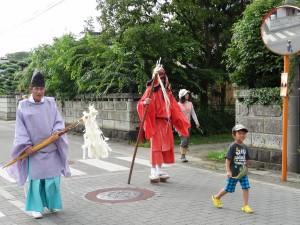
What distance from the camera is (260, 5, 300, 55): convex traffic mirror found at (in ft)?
25.1

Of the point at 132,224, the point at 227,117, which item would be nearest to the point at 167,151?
the point at 132,224

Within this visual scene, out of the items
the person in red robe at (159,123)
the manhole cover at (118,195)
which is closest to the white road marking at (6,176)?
the manhole cover at (118,195)

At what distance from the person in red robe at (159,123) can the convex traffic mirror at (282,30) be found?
7.07ft

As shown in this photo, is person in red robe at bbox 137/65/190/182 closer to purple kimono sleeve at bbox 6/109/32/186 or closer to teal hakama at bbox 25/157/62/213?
teal hakama at bbox 25/157/62/213

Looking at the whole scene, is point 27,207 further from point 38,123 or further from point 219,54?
point 219,54

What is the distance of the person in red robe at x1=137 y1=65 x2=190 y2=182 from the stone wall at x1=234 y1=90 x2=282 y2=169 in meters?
2.12

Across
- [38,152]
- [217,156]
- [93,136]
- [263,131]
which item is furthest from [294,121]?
[38,152]

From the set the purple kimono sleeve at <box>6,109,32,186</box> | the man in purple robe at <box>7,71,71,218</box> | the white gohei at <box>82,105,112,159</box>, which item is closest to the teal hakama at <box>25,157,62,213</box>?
the man in purple robe at <box>7,71,71,218</box>

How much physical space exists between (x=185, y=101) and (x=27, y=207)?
5.94 metres

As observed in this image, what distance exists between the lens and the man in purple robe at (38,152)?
5.70 m

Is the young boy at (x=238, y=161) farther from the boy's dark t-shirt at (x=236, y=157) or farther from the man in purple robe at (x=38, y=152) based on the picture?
the man in purple robe at (x=38, y=152)

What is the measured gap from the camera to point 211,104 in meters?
16.3

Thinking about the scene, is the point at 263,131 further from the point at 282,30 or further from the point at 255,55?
the point at 282,30

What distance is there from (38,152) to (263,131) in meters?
5.10
